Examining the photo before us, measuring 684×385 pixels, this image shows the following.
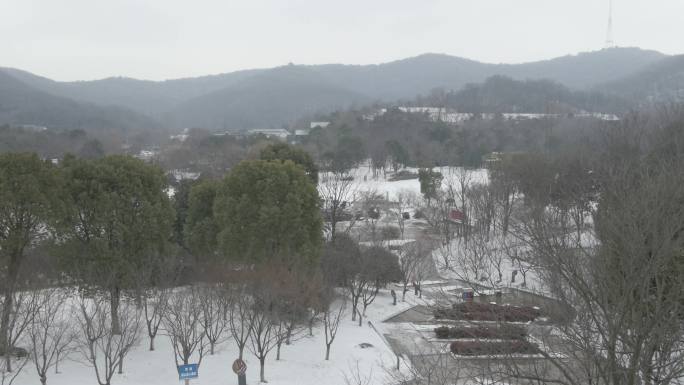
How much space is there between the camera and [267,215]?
1335 centimetres

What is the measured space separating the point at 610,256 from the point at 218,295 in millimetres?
7789

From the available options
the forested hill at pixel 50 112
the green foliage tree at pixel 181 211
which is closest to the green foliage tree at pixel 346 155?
the green foliage tree at pixel 181 211

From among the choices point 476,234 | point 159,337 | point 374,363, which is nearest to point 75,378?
point 159,337

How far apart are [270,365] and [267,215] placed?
389 cm

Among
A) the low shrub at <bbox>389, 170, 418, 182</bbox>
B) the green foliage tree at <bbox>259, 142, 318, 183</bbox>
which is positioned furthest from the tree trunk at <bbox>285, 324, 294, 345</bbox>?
the low shrub at <bbox>389, 170, 418, 182</bbox>

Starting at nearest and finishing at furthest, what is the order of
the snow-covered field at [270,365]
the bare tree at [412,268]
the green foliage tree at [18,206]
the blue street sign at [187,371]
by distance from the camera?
the blue street sign at [187,371]
the snow-covered field at [270,365]
the green foliage tree at [18,206]
the bare tree at [412,268]

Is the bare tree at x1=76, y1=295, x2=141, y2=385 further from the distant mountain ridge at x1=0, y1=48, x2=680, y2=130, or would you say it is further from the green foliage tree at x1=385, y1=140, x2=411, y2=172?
the distant mountain ridge at x1=0, y1=48, x2=680, y2=130

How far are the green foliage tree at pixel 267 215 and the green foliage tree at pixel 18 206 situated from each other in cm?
429

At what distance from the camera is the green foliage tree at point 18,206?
1002 centimetres

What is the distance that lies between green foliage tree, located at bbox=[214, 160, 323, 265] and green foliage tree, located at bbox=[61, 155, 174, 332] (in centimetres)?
194

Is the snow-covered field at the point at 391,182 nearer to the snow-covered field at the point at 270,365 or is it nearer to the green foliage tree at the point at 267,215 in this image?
the green foliage tree at the point at 267,215

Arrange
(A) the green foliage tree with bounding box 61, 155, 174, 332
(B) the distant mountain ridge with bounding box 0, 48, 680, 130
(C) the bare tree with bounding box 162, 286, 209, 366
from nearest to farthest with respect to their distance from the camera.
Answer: (C) the bare tree with bounding box 162, 286, 209, 366 < (A) the green foliage tree with bounding box 61, 155, 174, 332 < (B) the distant mountain ridge with bounding box 0, 48, 680, 130

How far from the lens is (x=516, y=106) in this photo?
94188 mm

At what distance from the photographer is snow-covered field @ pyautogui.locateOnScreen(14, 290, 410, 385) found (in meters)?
9.84
